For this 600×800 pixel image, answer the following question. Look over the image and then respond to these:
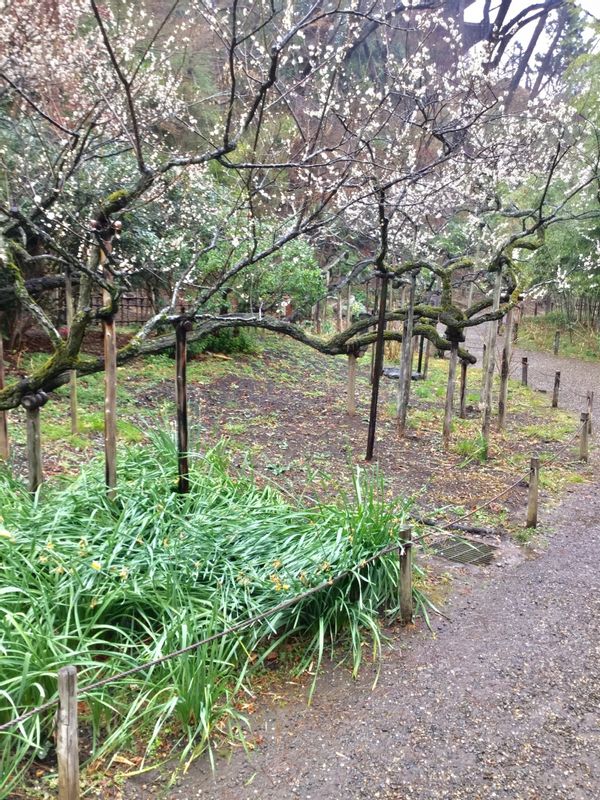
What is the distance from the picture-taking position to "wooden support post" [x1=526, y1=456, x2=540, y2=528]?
458 centimetres

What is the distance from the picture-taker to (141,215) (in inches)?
357

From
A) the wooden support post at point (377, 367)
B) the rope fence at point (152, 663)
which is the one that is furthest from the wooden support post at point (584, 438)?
the wooden support post at point (377, 367)

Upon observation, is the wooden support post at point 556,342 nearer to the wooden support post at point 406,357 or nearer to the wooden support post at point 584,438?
the wooden support post at point 584,438

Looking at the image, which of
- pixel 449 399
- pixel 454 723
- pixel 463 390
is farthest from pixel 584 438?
pixel 454 723

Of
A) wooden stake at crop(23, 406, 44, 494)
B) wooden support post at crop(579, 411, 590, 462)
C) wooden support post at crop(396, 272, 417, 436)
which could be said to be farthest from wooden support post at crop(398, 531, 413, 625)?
wooden support post at crop(579, 411, 590, 462)

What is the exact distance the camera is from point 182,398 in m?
3.77

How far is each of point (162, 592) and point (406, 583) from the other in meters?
1.30

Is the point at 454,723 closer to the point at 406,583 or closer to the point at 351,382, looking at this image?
the point at 406,583

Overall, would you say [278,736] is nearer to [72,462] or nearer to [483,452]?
[72,462]

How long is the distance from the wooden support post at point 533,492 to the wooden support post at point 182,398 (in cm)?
266

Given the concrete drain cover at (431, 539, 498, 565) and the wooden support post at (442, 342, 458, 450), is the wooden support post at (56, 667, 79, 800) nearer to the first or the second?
the concrete drain cover at (431, 539, 498, 565)

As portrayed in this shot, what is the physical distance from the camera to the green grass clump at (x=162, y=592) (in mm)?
Answer: 2334

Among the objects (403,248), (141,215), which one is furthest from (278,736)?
(403,248)

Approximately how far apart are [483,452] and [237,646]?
14.7 feet
